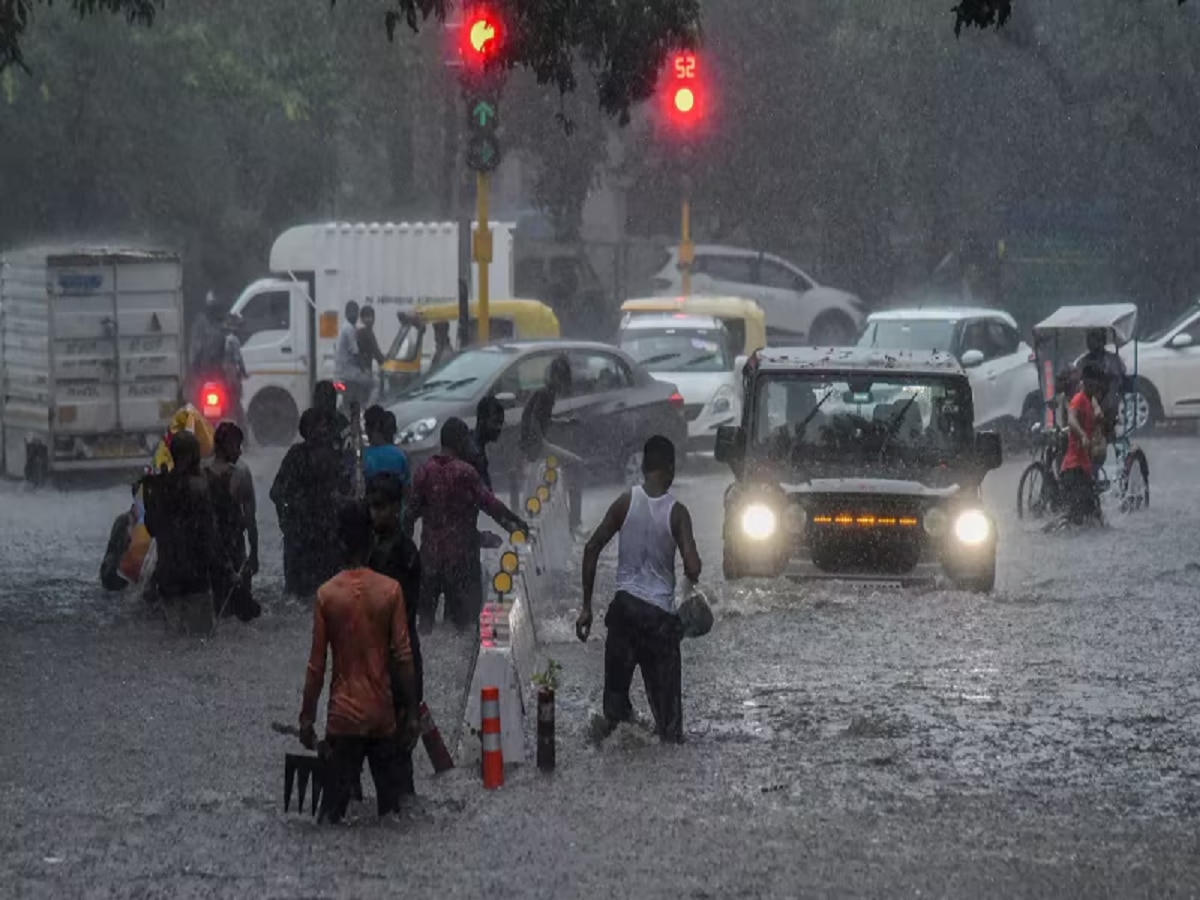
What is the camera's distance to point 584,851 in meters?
9.58

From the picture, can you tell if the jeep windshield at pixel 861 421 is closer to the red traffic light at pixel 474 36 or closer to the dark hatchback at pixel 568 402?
the red traffic light at pixel 474 36

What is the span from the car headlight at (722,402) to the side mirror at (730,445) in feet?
35.9

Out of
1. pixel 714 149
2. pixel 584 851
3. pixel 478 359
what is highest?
pixel 714 149

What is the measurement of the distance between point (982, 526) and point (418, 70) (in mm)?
27348

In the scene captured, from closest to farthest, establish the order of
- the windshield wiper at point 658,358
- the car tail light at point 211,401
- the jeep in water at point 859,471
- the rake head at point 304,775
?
the rake head at point 304,775, the jeep in water at point 859,471, the car tail light at point 211,401, the windshield wiper at point 658,358

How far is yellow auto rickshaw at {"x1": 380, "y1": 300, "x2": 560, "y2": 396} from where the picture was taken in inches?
1153

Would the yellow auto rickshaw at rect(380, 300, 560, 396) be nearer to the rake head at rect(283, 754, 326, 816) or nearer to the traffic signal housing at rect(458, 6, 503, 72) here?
the traffic signal housing at rect(458, 6, 503, 72)

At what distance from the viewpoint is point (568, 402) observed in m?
24.9

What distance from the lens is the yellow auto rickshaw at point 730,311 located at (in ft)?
105

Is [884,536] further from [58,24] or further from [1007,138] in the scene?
[1007,138]

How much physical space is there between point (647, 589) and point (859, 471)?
5569mm

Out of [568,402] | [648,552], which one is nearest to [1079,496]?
[568,402]

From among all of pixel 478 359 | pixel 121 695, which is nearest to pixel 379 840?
pixel 121 695

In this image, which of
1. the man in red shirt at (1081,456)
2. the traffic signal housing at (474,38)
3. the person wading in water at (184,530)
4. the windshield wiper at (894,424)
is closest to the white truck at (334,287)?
the traffic signal housing at (474,38)
